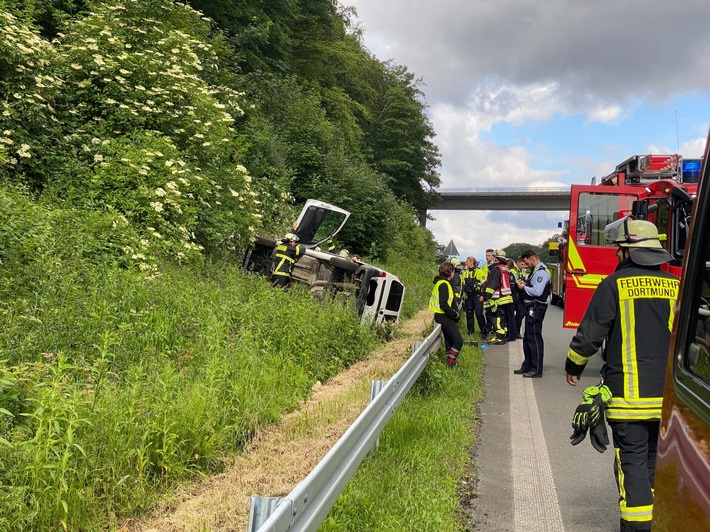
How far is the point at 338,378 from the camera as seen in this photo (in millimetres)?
7523

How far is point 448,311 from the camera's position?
27.7ft

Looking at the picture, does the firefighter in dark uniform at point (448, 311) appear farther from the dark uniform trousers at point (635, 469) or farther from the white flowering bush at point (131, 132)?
the dark uniform trousers at point (635, 469)

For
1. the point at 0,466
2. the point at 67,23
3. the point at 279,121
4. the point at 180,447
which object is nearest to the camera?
the point at 0,466

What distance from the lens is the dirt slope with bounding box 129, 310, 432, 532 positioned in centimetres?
342

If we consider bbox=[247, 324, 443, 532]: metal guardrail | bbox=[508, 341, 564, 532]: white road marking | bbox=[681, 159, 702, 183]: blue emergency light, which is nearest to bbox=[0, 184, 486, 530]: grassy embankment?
bbox=[508, 341, 564, 532]: white road marking

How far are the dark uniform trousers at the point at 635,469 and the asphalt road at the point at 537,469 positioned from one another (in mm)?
736

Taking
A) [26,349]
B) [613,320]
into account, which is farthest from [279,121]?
[613,320]

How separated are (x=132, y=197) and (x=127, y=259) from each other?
1390 mm

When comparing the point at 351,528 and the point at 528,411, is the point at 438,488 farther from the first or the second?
the point at 528,411

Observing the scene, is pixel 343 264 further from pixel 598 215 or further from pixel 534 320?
pixel 598 215

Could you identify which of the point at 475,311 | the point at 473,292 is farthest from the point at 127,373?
the point at 475,311

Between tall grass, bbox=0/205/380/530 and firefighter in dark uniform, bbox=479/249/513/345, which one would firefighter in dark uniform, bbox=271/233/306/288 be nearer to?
tall grass, bbox=0/205/380/530

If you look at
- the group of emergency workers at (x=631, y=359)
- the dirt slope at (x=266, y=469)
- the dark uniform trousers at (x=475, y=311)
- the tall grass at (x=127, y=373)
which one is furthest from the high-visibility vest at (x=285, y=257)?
the group of emergency workers at (x=631, y=359)

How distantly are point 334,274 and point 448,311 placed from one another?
3077mm
